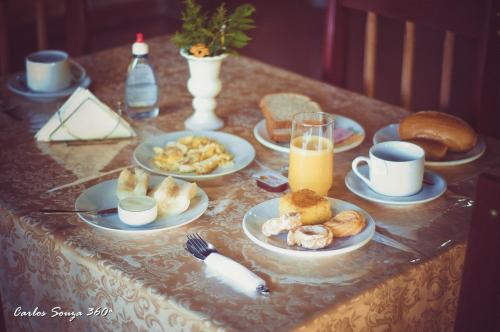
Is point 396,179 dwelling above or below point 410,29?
below


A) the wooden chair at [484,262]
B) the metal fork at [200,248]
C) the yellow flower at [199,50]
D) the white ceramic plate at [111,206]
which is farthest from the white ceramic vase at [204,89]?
the wooden chair at [484,262]

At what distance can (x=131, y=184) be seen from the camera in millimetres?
1469

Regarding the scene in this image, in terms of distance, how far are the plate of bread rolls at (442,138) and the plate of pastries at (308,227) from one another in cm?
34

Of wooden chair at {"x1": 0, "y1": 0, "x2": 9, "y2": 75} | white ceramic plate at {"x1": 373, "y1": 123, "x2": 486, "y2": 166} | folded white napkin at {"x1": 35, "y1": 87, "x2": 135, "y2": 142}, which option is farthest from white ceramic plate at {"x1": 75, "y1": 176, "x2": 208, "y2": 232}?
wooden chair at {"x1": 0, "y1": 0, "x2": 9, "y2": 75}

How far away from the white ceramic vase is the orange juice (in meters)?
0.39

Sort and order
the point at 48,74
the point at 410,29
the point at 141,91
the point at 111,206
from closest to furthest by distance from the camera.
Answer: the point at 111,206, the point at 141,91, the point at 48,74, the point at 410,29

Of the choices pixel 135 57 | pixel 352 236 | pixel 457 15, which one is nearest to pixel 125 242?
pixel 352 236

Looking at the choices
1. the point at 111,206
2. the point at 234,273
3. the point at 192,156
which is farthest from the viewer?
the point at 192,156

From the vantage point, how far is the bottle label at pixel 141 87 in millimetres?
1874

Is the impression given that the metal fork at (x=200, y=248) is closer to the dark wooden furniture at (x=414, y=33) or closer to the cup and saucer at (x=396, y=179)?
the cup and saucer at (x=396, y=179)

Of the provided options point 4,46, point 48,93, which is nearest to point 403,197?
point 48,93

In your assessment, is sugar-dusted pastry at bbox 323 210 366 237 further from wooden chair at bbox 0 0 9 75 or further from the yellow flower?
wooden chair at bbox 0 0 9 75

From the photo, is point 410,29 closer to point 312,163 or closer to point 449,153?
point 449,153

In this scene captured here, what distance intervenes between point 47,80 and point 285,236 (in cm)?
98
